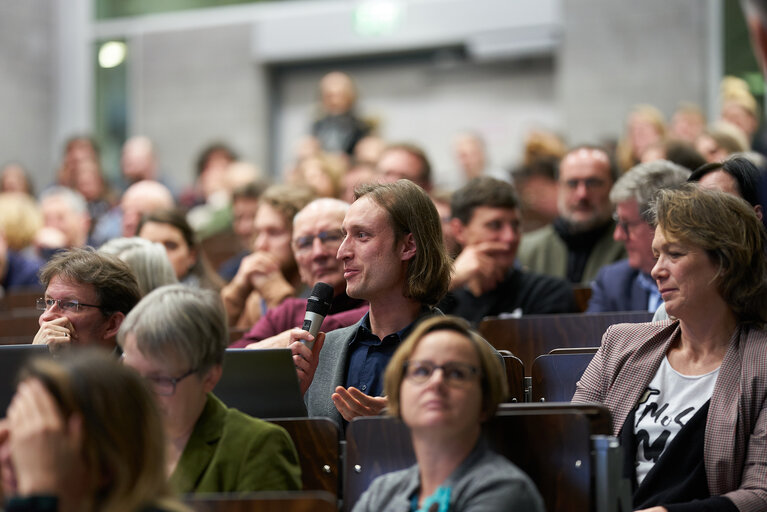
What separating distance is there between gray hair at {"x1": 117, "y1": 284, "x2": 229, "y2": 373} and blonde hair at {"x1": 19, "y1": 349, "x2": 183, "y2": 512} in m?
0.41

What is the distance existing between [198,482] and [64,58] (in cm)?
895

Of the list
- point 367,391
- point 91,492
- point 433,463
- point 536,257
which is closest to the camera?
point 91,492

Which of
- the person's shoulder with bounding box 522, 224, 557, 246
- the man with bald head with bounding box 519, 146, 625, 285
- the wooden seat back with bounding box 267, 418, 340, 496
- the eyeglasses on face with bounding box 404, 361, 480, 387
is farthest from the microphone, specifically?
the person's shoulder with bounding box 522, 224, 557, 246

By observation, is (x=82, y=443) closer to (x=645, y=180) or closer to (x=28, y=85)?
(x=645, y=180)

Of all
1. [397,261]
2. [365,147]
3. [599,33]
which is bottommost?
[397,261]

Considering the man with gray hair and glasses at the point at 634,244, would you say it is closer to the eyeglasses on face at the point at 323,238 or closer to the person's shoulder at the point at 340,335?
the eyeglasses on face at the point at 323,238

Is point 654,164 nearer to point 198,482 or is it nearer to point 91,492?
point 198,482

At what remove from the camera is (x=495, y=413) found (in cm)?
211

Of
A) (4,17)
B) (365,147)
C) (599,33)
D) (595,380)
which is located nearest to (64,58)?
(4,17)

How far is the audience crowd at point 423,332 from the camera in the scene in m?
1.92

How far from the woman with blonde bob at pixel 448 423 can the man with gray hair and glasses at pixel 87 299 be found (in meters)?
1.15

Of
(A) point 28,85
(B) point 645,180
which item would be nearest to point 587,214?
(B) point 645,180

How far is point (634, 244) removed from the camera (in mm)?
3691

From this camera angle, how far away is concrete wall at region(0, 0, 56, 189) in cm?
983
